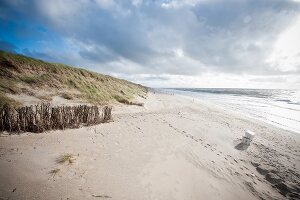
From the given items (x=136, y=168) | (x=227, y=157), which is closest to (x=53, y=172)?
(x=136, y=168)

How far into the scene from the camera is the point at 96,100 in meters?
17.1

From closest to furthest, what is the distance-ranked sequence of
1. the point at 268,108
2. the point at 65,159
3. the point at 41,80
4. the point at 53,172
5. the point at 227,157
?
the point at 53,172 < the point at 65,159 < the point at 227,157 < the point at 41,80 < the point at 268,108

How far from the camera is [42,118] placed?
748cm

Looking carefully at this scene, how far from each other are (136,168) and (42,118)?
4469 mm

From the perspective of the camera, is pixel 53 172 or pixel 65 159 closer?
pixel 53 172

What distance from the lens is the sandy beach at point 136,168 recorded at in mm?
4477

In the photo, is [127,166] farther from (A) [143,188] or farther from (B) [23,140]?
(B) [23,140]

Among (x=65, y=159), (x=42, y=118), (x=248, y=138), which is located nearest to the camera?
(x=65, y=159)

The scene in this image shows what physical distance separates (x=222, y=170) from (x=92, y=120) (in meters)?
6.46

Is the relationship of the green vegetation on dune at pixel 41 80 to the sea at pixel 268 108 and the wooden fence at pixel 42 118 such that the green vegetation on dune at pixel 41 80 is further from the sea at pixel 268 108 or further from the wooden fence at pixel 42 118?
the sea at pixel 268 108

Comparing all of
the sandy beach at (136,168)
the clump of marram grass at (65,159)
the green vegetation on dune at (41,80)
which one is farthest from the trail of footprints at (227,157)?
the green vegetation on dune at (41,80)

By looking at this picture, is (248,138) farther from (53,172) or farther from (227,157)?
(53,172)

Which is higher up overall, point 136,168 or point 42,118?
point 42,118

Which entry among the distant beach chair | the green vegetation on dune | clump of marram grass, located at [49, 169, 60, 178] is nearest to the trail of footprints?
the distant beach chair
